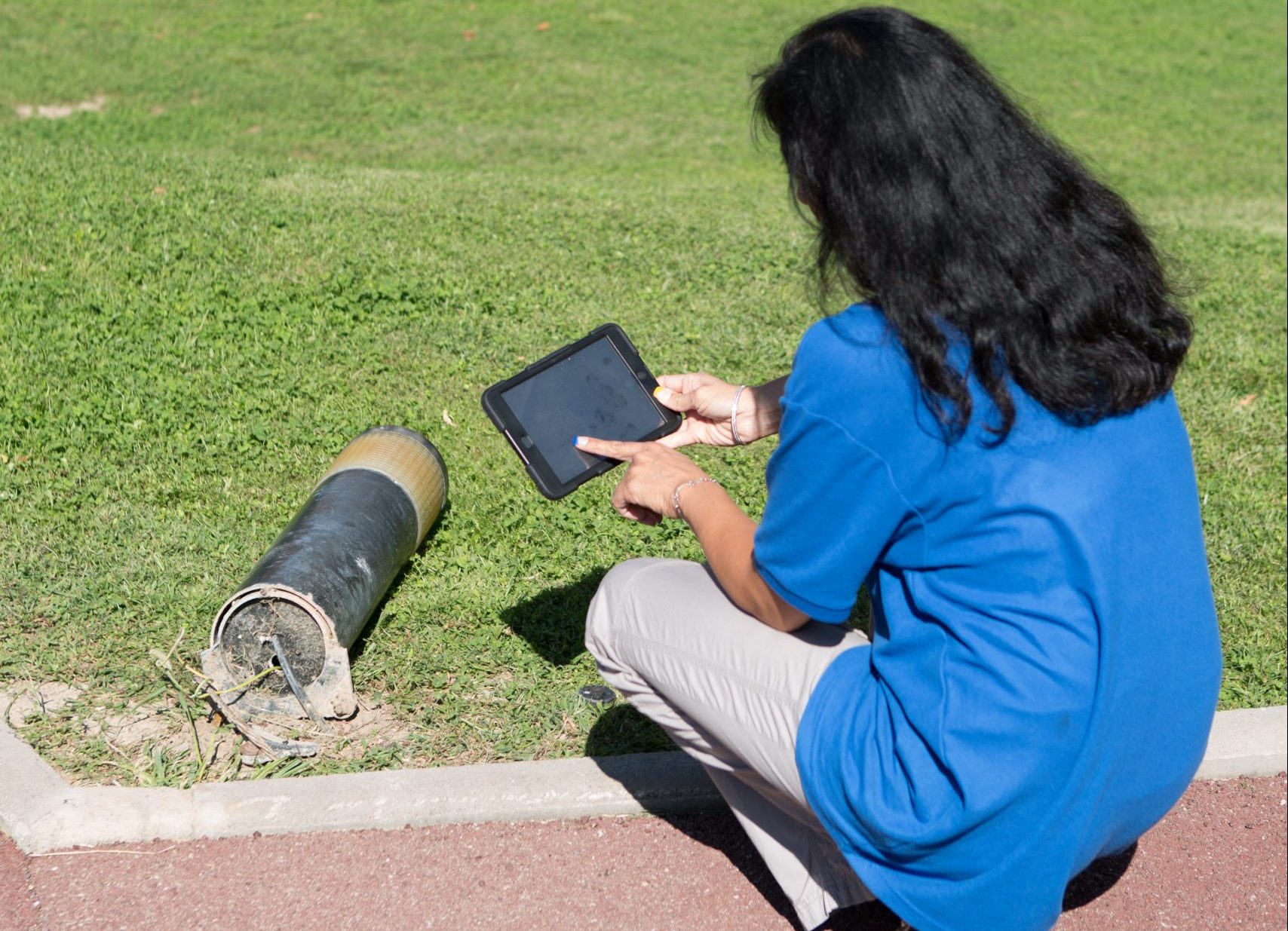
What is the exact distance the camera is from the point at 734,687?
8.02 ft

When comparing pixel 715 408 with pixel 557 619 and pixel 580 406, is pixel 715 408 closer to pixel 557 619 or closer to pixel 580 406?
pixel 580 406

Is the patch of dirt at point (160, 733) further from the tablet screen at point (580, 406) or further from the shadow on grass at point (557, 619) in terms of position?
the tablet screen at point (580, 406)

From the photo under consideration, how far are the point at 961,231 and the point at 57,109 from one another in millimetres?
10489

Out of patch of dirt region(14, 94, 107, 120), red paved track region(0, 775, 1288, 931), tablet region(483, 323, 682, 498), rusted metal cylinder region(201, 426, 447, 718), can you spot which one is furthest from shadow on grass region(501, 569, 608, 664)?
patch of dirt region(14, 94, 107, 120)

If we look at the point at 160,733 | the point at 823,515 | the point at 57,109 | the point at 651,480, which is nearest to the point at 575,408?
the point at 651,480

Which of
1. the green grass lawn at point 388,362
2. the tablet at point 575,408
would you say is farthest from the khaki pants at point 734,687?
the green grass lawn at point 388,362

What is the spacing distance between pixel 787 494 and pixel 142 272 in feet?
13.5

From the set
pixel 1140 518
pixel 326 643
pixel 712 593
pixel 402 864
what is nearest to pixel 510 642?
pixel 326 643

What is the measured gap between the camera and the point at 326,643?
10.7 ft

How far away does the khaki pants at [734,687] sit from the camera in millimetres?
2398

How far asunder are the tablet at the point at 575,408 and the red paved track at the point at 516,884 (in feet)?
2.94

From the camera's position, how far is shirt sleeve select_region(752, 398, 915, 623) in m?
2.07

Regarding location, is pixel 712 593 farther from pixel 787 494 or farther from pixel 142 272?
pixel 142 272

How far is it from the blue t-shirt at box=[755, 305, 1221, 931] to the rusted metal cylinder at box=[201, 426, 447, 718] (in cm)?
145
